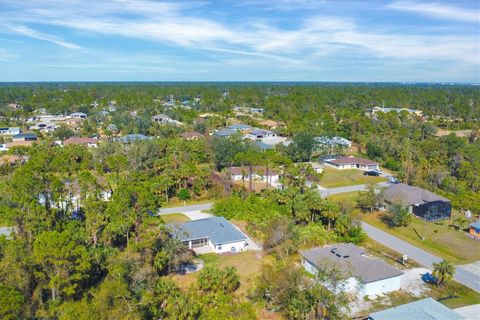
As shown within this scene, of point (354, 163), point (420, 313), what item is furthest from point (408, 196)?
point (420, 313)

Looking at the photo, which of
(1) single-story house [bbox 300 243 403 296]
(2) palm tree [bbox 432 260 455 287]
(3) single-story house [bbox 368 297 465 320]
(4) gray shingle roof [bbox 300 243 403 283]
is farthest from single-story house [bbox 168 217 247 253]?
(2) palm tree [bbox 432 260 455 287]

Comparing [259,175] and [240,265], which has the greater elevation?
[259,175]

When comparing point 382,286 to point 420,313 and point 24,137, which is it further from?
point 24,137

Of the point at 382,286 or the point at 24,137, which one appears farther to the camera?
the point at 24,137

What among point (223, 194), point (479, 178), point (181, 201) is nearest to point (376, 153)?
point (479, 178)

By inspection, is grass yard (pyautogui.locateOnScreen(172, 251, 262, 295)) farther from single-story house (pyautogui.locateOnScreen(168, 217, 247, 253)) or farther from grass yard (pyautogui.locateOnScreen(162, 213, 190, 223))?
grass yard (pyautogui.locateOnScreen(162, 213, 190, 223))

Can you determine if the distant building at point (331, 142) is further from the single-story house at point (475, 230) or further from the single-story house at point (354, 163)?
the single-story house at point (475, 230)

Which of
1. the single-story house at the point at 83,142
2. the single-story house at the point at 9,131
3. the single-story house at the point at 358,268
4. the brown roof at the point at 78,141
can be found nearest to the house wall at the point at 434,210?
the single-story house at the point at 358,268
